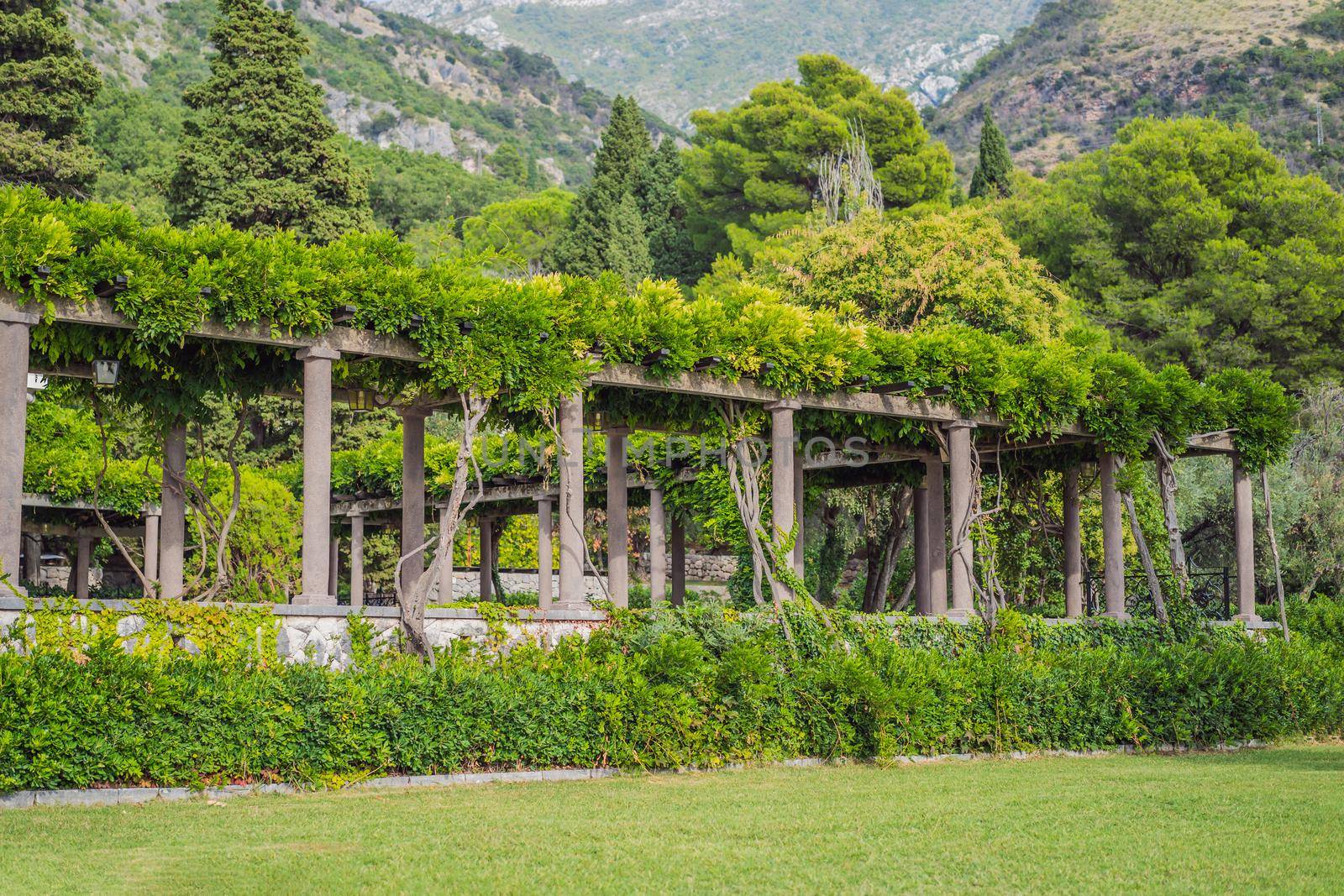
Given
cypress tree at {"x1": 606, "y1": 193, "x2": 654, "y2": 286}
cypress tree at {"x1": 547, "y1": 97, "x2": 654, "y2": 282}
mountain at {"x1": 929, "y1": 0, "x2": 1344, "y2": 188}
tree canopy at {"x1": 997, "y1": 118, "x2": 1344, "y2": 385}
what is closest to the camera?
tree canopy at {"x1": 997, "y1": 118, "x2": 1344, "y2": 385}

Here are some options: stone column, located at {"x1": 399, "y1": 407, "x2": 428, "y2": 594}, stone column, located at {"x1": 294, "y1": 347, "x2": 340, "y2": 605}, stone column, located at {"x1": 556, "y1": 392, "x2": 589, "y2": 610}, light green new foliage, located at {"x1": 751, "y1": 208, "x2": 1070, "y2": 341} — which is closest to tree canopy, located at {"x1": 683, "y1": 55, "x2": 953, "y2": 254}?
light green new foliage, located at {"x1": 751, "y1": 208, "x2": 1070, "y2": 341}

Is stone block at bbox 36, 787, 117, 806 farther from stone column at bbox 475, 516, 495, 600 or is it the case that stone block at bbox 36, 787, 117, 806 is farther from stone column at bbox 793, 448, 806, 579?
stone column at bbox 475, 516, 495, 600

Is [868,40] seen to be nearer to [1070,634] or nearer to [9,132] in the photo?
[9,132]

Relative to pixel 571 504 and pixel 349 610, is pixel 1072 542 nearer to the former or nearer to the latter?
pixel 571 504

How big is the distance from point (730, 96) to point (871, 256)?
133050 millimetres

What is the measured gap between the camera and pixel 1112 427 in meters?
16.5

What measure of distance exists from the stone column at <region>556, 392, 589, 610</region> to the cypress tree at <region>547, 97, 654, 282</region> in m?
27.4

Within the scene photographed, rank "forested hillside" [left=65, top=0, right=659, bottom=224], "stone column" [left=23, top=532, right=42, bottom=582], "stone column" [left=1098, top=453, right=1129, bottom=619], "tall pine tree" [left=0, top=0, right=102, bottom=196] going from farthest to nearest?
"forested hillside" [left=65, top=0, right=659, bottom=224] < "stone column" [left=23, top=532, right=42, bottom=582] < "tall pine tree" [left=0, top=0, right=102, bottom=196] < "stone column" [left=1098, top=453, right=1129, bottom=619]

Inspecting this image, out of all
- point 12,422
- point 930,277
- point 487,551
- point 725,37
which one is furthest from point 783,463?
point 725,37

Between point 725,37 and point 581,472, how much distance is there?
546 feet

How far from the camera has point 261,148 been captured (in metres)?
29.9

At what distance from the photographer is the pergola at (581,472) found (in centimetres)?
1012

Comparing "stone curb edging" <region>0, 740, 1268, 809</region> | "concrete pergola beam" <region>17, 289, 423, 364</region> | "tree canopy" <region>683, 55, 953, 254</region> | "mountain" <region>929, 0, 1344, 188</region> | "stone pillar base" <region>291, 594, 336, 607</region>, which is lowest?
"stone curb edging" <region>0, 740, 1268, 809</region>

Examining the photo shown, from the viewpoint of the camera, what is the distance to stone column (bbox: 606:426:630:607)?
1485 cm
